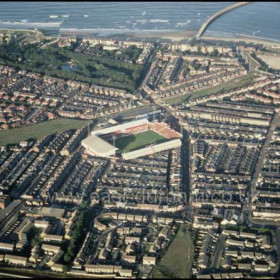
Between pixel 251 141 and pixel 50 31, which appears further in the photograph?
pixel 50 31

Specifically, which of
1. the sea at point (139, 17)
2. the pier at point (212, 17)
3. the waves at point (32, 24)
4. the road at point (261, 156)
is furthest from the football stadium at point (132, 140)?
the waves at point (32, 24)

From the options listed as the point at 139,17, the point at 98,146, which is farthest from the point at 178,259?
the point at 139,17

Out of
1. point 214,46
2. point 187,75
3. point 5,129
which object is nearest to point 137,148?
point 5,129

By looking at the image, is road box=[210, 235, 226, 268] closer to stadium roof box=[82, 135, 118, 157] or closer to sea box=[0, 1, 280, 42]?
stadium roof box=[82, 135, 118, 157]

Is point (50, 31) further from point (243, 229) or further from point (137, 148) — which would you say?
point (243, 229)

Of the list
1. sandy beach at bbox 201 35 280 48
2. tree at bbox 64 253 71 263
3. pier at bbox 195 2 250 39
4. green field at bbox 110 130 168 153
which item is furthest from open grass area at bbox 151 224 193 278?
pier at bbox 195 2 250 39

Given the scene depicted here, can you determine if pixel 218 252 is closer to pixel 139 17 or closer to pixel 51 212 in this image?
pixel 51 212
